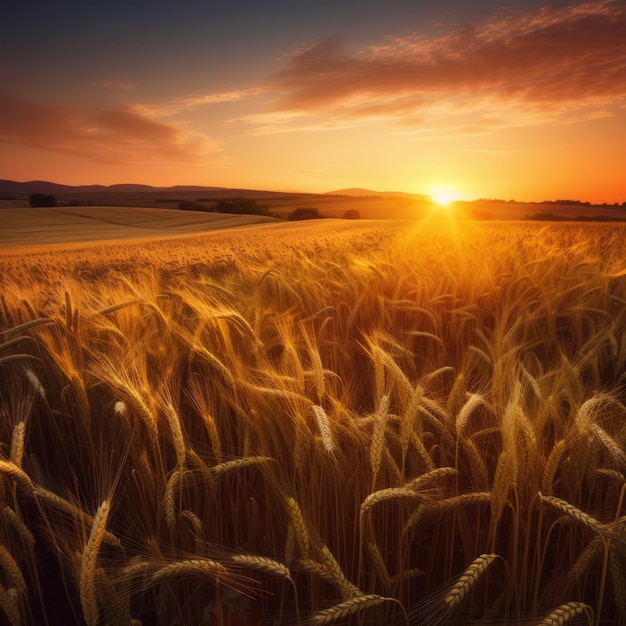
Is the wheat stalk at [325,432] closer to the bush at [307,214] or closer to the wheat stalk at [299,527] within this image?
the wheat stalk at [299,527]

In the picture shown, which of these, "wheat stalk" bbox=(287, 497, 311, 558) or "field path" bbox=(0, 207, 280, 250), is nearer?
"wheat stalk" bbox=(287, 497, 311, 558)

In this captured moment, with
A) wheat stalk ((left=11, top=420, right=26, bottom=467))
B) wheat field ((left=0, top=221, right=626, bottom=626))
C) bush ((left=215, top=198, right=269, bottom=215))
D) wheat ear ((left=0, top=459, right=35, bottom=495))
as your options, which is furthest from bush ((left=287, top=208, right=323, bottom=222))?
wheat ear ((left=0, top=459, right=35, bottom=495))

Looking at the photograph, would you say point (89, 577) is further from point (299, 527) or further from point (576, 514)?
point (576, 514)

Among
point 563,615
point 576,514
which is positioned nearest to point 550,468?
point 576,514

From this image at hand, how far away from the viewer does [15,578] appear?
79cm

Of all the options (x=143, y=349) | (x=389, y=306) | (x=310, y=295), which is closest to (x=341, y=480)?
(x=143, y=349)

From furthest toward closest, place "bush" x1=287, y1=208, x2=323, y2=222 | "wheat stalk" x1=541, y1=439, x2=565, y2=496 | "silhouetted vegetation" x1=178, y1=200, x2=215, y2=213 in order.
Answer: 1. "silhouetted vegetation" x1=178, y1=200, x2=215, y2=213
2. "bush" x1=287, y1=208, x2=323, y2=222
3. "wheat stalk" x1=541, y1=439, x2=565, y2=496

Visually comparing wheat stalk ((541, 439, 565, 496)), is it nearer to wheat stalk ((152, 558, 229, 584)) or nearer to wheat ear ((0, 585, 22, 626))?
wheat stalk ((152, 558, 229, 584))

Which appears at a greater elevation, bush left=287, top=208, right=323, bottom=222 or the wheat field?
bush left=287, top=208, right=323, bottom=222

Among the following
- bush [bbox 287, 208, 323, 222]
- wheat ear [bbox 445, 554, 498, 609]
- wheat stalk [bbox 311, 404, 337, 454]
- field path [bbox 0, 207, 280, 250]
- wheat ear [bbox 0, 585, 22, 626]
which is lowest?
wheat ear [bbox 0, 585, 22, 626]

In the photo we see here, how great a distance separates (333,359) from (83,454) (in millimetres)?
966

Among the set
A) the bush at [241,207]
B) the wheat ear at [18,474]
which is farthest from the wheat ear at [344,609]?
the bush at [241,207]

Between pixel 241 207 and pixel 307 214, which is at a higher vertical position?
pixel 241 207

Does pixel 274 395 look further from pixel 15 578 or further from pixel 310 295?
pixel 310 295
